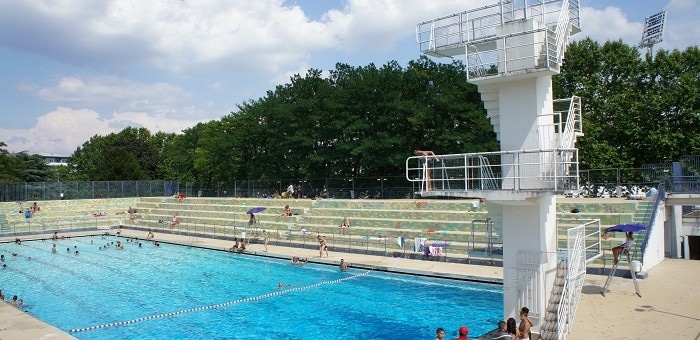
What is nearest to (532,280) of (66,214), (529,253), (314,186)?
(529,253)

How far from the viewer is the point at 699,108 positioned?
30.5 m

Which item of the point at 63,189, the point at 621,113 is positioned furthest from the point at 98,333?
the point at 63,189

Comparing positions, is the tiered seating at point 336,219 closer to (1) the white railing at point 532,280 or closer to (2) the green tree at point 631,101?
(1) the white railing at point 532,280

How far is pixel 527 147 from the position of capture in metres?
10.6

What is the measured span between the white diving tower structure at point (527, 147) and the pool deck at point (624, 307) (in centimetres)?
111

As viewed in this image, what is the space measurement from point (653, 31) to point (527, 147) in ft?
112

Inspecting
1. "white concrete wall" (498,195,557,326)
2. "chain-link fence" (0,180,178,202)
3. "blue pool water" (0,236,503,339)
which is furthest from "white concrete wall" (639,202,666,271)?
"chain-link fence" (0,180,178,202)

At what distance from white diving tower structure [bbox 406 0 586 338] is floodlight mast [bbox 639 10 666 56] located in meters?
31.6

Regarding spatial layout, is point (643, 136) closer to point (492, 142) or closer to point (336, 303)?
point (492, 142)

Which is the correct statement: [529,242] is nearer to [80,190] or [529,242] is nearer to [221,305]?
[221,305]

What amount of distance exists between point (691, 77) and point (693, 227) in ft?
42.8

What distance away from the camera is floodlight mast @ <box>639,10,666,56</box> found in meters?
37.1

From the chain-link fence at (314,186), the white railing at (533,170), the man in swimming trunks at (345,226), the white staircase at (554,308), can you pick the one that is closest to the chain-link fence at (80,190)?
the chain-link fence at (314,186)

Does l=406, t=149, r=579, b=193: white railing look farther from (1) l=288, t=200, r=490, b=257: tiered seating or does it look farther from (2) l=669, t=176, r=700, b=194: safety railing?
(2) l=669, t=176, r=700, b=194: safety railing
